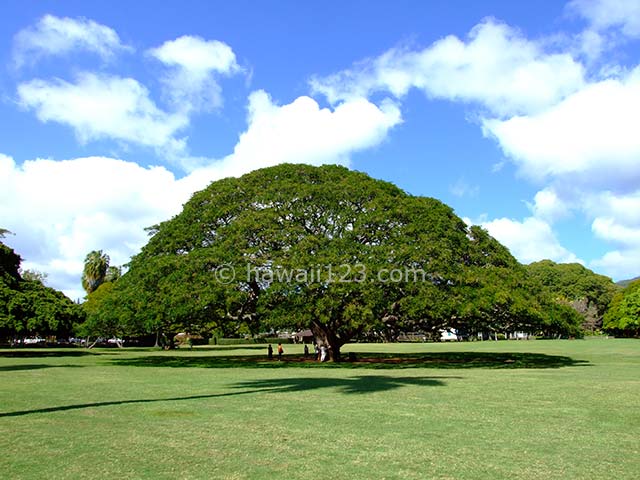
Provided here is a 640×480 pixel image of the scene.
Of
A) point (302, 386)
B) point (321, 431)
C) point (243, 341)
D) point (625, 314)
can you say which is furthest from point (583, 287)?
Result: point (321, 431)

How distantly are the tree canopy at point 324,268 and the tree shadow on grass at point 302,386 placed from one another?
5.64m

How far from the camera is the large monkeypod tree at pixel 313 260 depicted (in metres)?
26.0

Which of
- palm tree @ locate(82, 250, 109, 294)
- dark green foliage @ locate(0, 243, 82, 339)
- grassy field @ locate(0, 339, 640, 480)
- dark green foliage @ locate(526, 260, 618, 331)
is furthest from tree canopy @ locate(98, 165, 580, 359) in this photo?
A: dark green foliage @ locate(526, 260, 618, 331)

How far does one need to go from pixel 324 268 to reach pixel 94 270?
241 feet

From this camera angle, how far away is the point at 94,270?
89.7m

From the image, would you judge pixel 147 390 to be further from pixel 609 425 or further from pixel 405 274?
pixel 405 274

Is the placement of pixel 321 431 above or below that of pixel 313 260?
below

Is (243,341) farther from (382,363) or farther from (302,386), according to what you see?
(302,386)

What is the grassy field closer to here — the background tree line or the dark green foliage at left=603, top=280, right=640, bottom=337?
the background tree line

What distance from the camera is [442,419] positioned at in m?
11.2

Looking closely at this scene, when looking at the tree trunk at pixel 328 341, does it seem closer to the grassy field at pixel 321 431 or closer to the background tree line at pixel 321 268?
the background tree line at pixel 321 268
